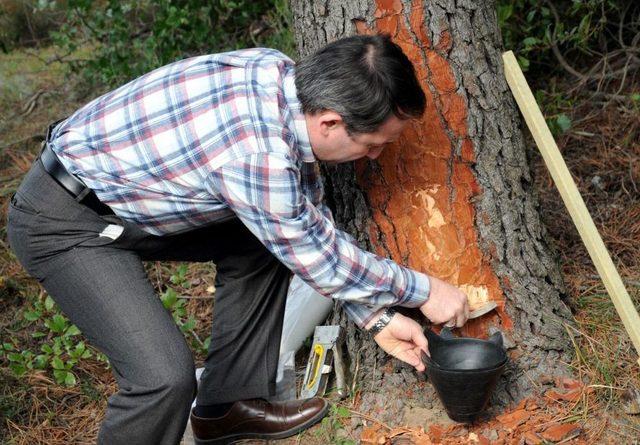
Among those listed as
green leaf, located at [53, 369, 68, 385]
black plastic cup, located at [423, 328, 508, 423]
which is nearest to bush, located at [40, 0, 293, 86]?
green leaf, located at [53, 369, 68, 385]

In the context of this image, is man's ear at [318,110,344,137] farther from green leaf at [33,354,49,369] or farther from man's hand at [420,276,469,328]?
green leaf at [33,354,49,369]

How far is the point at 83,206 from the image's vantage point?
2.54m

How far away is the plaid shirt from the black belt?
27 millimetres

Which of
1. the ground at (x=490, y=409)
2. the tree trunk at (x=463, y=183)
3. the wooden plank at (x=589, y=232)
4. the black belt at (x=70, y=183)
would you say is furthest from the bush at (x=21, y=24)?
the wooden plank at (x=589, y=232)

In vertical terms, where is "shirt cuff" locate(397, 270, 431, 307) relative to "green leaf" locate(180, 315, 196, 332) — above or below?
above

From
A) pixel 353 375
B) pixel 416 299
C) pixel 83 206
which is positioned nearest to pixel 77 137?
pixel 83 206

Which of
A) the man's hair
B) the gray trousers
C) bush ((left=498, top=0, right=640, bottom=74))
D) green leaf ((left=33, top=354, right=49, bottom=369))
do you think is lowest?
green leaf ((left=33, top=354, right=49, bottom=369))

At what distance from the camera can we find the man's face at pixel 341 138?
234 cm

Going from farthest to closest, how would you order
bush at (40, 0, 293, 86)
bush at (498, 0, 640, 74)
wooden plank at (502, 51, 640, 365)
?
bush at (40, 0, 293, 86) → bush at (498, 0, 640, 74) → wooden plank at (502, 51, 640, 365)

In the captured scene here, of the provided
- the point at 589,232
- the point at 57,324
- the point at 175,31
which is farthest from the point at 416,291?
the point at 175,31

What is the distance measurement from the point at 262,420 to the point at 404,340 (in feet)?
2.41

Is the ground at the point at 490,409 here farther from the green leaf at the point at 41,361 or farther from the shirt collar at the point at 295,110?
the shirt collar at the point at 295,110

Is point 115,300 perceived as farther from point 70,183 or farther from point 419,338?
point 419,338

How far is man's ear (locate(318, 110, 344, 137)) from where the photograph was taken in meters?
2.31
